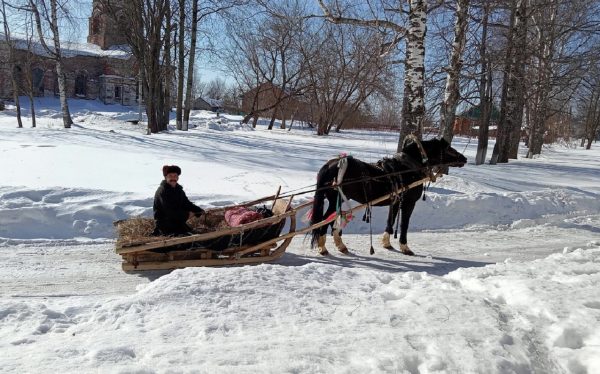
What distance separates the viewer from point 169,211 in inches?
214

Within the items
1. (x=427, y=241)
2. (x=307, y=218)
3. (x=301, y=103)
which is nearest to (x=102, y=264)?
(x=307, y=218)

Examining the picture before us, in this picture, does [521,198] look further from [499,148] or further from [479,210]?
[499,148]

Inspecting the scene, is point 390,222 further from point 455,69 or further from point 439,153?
point 455,69

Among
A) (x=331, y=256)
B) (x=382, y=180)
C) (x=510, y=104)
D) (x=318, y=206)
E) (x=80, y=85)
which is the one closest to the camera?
(x=331, y=256)

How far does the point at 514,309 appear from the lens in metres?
3.61

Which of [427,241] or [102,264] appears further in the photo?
[427,241]

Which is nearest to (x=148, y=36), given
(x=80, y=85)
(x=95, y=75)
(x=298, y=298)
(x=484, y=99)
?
(x=484, y=99)

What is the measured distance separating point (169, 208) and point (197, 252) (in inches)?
25.0

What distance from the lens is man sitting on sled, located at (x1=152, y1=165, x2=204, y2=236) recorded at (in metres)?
5.43

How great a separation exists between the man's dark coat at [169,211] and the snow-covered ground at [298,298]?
665 millimetres

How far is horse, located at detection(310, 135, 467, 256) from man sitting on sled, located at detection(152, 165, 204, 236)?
6.04 feet

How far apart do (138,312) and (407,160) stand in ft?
14.9

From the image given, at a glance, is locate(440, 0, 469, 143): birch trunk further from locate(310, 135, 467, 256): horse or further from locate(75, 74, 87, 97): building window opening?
locate(75, 74, 87, 97): building window opening

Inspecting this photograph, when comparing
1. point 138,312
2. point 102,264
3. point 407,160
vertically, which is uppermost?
point 407,160
